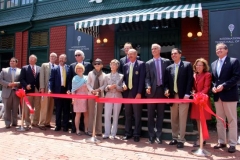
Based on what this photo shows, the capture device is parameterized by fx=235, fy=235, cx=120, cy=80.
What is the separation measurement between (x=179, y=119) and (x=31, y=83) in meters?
4.17

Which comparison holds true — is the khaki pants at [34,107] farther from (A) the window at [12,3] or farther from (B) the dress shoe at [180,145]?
(A) the window at [12,3]

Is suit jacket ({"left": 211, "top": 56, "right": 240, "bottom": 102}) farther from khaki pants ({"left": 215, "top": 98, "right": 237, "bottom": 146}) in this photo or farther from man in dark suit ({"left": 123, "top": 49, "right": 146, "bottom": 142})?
man in dark suit ({"left": 123, "top": 49, "right": 146, "bottom": 142})

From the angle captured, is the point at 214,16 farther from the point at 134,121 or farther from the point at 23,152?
the point at 23,152

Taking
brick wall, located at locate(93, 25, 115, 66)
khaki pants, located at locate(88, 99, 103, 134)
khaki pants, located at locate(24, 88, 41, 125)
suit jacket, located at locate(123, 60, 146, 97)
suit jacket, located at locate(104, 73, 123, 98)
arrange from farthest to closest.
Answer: brick wall, located at locate(93, 25, 115, 66)
khaki pants, located at locate(24, 88, 41, 125)
khaki pants, located at locate(88, 99, 103, 134)
suit jacket, located at locate(104, 73, 123, 98)
suit jacket, located at locate(123, 60, 146, 97)

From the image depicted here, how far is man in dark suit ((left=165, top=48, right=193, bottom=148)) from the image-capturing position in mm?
4844

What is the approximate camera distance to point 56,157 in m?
4.11

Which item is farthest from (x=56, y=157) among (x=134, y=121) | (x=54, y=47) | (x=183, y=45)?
(x=54, y=47)

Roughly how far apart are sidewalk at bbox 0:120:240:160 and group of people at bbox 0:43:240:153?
0.27 metres

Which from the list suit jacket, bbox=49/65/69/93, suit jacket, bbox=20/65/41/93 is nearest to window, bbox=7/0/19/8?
suit jacket, bbox=20/65/41/93

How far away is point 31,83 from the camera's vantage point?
6621 mm

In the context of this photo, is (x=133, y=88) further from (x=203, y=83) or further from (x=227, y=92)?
(x=227, y=92)

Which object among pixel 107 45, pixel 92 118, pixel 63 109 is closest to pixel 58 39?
pixel 107 45

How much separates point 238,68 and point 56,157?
3775 mm

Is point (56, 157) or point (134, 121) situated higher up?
point (134, 121)
